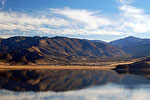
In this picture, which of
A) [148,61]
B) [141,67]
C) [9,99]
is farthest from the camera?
[148,61]

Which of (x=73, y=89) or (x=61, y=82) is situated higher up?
(x=73, y=89)

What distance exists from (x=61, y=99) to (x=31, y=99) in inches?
225

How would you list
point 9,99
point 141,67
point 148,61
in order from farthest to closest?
1. point 148,61
2. point 141,67
3. point 9,99

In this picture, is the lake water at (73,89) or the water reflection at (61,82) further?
the water reflection at (61,82)

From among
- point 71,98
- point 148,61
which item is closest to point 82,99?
point 71,98

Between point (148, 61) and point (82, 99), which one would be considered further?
point (148, 61)

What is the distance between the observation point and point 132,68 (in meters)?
147

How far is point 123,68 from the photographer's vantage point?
149375 millimetres

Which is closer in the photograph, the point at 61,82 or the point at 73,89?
the point at 73,89

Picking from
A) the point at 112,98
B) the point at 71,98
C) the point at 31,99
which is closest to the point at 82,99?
the point at 71,98

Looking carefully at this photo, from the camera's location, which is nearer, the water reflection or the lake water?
the lake water

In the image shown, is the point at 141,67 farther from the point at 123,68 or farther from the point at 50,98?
the point at 50,98

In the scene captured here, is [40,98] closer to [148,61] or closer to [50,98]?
[50,98]

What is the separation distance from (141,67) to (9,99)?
393 ft
